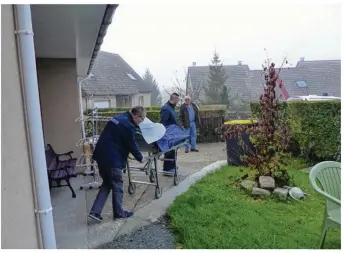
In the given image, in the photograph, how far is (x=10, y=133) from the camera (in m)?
1.82

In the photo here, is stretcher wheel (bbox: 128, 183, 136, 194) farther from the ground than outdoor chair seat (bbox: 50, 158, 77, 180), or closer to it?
closer to it

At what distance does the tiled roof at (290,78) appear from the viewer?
23469 mm

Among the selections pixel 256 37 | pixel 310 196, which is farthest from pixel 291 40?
pixel 310 196

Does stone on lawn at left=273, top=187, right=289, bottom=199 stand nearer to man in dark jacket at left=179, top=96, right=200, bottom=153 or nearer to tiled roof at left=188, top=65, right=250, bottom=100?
man in dark jacket at left=179, top=96, right=200, bottom=153

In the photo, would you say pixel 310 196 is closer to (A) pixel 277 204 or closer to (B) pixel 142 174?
(A) pixel 277 204

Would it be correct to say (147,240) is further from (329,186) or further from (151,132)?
(329,186)

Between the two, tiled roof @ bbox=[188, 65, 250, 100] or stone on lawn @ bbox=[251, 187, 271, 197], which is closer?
stone on lawn @ bbox=[251, 187, 271, 197]

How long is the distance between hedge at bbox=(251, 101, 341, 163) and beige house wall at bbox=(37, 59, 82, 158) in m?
4.20

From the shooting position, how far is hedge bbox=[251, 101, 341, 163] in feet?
23.6

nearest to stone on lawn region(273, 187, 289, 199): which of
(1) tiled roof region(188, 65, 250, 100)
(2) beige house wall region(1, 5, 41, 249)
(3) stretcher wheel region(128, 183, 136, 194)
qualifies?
(3) stretcher wheel region(128, 183, 136, 194)

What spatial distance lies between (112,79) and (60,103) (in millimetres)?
19070

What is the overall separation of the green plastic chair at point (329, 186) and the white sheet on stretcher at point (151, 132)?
243 centimetres

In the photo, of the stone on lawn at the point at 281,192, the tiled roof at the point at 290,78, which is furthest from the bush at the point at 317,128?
the tiled roof at the point at 290,78

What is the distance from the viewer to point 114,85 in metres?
24.5
